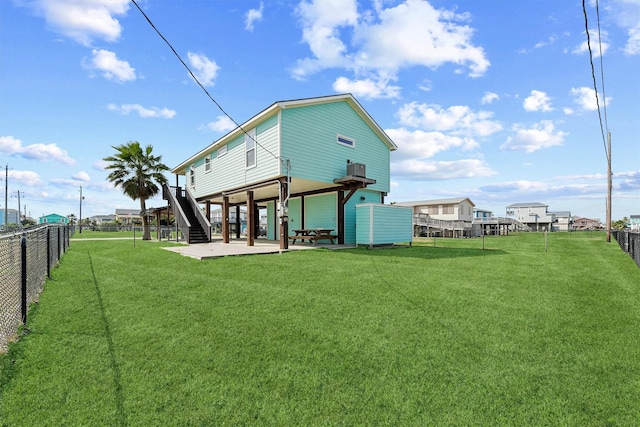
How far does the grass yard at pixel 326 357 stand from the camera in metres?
2.24

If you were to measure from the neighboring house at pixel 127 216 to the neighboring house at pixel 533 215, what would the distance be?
328ft

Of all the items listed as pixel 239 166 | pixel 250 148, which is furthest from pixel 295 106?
pixel 239 166

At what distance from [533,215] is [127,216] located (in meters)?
110

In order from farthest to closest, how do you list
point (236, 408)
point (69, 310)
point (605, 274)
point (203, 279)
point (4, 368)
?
point (605, 274)
point (203, 279)
point (69, 310)
point (4, 368)
point (236, 408)

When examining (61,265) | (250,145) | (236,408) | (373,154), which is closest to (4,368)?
(236,408)

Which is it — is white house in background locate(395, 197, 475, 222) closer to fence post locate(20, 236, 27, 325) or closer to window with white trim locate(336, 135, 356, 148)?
window with white trim locate(336, 135, 356, 148)

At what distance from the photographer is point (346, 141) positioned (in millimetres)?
14914

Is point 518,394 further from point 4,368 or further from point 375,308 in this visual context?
point 4,368

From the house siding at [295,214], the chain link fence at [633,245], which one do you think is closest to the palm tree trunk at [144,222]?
the house siding at [295,214]

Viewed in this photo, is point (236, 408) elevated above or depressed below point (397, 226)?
below

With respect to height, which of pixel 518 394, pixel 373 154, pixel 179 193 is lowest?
pixel 518 394

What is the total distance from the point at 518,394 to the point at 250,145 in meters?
14.0

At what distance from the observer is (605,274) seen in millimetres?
7598

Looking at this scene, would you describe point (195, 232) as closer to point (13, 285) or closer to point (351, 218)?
point (351, 218)
